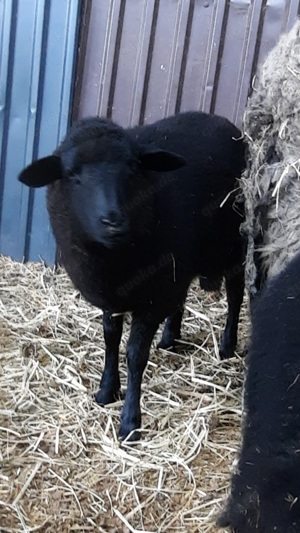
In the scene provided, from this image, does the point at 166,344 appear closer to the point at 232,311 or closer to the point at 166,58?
the point at 232,311

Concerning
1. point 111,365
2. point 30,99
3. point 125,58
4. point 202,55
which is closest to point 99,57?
point 125,58

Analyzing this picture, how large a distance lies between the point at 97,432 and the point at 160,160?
1.38 metres

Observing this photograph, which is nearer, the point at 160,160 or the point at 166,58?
the point at 160,160

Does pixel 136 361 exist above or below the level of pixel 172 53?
below

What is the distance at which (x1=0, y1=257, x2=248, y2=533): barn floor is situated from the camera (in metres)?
3.00

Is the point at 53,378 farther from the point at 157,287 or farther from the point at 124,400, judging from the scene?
the point at 157,287

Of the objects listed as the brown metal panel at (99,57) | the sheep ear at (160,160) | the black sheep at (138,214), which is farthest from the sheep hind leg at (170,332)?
the brown metal panel at (99,57)

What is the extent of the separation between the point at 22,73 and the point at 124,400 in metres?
2.75

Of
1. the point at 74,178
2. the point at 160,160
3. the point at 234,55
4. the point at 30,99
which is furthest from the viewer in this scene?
the point at 30,99

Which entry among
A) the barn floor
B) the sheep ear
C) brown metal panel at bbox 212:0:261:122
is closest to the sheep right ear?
the sheep ear

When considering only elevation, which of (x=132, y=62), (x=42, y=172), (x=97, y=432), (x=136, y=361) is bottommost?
(x=97, y=432)

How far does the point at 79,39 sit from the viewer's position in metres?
5.19

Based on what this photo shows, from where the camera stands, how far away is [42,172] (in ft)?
11.1

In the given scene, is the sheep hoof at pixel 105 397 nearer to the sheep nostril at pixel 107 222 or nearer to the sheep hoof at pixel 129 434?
the sheep hoof at pixel 129 434
